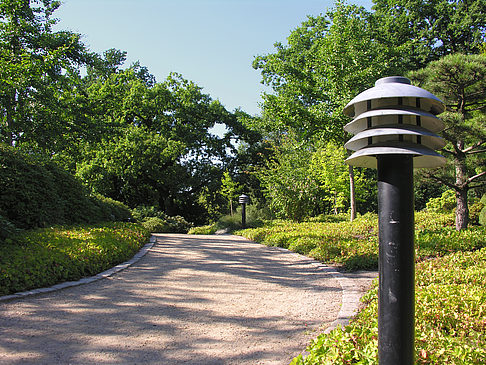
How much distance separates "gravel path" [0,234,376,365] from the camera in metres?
2.73

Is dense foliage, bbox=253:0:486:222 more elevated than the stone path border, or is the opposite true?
dense foliage, bbox=253:0:486:222

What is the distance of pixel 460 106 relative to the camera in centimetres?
860

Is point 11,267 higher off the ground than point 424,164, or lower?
lower

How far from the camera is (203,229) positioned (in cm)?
1602

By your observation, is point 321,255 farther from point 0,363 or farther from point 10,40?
point 10,40

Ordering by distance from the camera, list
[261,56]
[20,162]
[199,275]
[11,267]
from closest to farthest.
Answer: [11,267], [199,275], [20,162], [261,56]

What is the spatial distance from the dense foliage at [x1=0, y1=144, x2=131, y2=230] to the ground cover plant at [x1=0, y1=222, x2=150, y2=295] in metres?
0.79

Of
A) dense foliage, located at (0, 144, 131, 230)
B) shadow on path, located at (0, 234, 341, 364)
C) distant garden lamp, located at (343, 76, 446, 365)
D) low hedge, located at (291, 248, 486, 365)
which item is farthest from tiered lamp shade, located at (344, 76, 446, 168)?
dense foliage, located at (0, 144, 131, 230)

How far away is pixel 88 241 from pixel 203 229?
9984 millimetres

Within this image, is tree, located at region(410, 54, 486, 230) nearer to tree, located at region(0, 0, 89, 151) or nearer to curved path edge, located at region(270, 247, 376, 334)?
curved path edge, located at region(270, 247, 376, 334)

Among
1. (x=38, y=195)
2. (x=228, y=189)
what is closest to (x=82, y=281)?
(x=38, y=195)

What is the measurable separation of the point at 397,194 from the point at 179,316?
109 inches

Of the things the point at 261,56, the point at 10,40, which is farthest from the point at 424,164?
the point at 261,56

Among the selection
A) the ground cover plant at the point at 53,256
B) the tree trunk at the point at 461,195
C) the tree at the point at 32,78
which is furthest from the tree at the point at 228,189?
the ground cover plant at the point at 53,256
